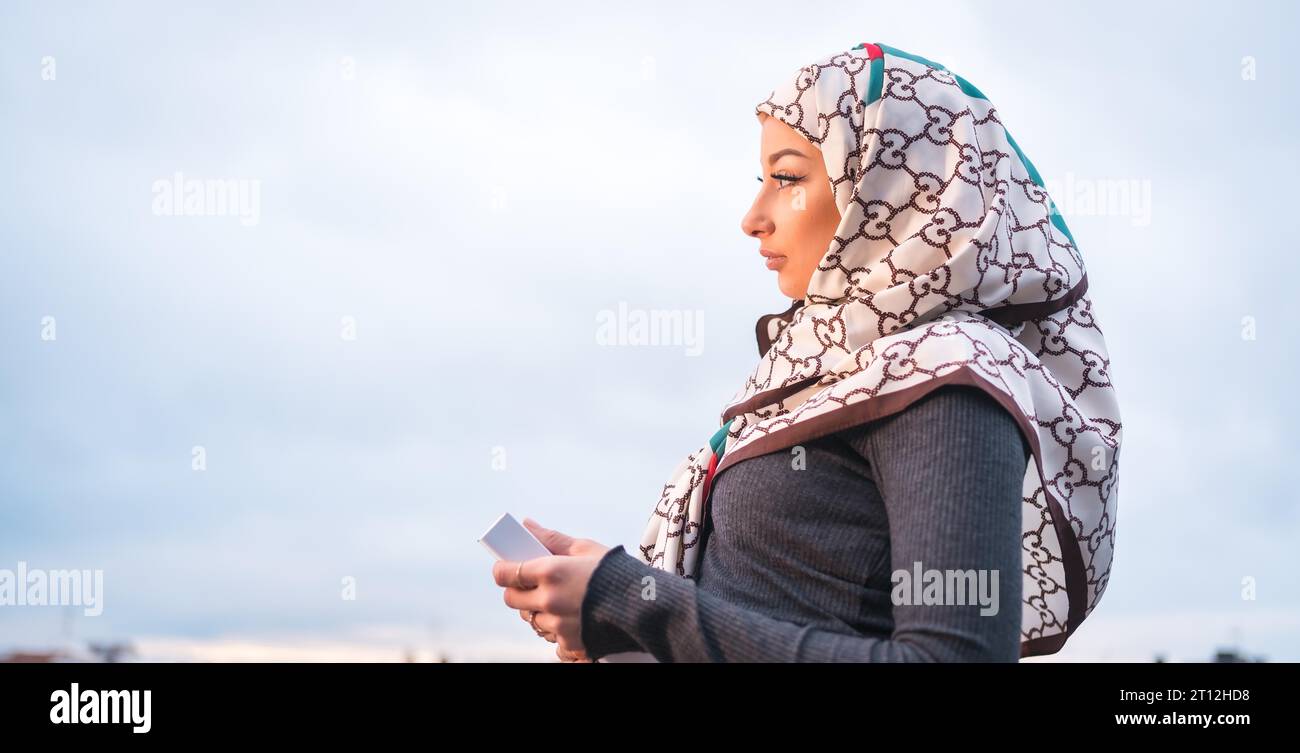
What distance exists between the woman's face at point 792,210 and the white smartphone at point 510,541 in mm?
652

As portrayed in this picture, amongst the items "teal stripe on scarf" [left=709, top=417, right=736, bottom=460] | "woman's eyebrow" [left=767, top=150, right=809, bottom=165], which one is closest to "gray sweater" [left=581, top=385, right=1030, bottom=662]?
"teal stripe on scarf" [left=709, top=417, right=736, bottom=460]

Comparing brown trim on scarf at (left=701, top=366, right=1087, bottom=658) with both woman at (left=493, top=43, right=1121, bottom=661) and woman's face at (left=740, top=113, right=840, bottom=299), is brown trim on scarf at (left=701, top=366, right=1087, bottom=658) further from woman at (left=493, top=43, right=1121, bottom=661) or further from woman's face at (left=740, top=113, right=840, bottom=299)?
woman's face at (left=740, top=113, right=840, bottom=299)

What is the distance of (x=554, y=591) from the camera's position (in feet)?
4.76

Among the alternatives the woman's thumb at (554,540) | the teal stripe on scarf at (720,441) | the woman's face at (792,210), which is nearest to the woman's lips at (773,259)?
the woman's face at (792,210)

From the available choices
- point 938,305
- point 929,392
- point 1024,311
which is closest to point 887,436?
point 929,392

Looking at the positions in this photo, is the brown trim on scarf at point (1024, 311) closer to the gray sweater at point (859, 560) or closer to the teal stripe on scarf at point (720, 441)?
the gray sweater at point (859, 560)

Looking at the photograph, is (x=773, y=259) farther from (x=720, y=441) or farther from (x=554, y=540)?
(x=554, y=540)

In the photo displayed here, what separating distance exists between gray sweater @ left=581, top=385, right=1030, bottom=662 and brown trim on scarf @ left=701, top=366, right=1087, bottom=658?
14 millimetres

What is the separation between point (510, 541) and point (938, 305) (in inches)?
29.1

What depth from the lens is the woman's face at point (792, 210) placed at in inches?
72.2

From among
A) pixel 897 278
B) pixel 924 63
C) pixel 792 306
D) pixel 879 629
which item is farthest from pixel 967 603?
pixel 924 63

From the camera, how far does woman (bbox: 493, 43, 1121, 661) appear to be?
4.57ft
